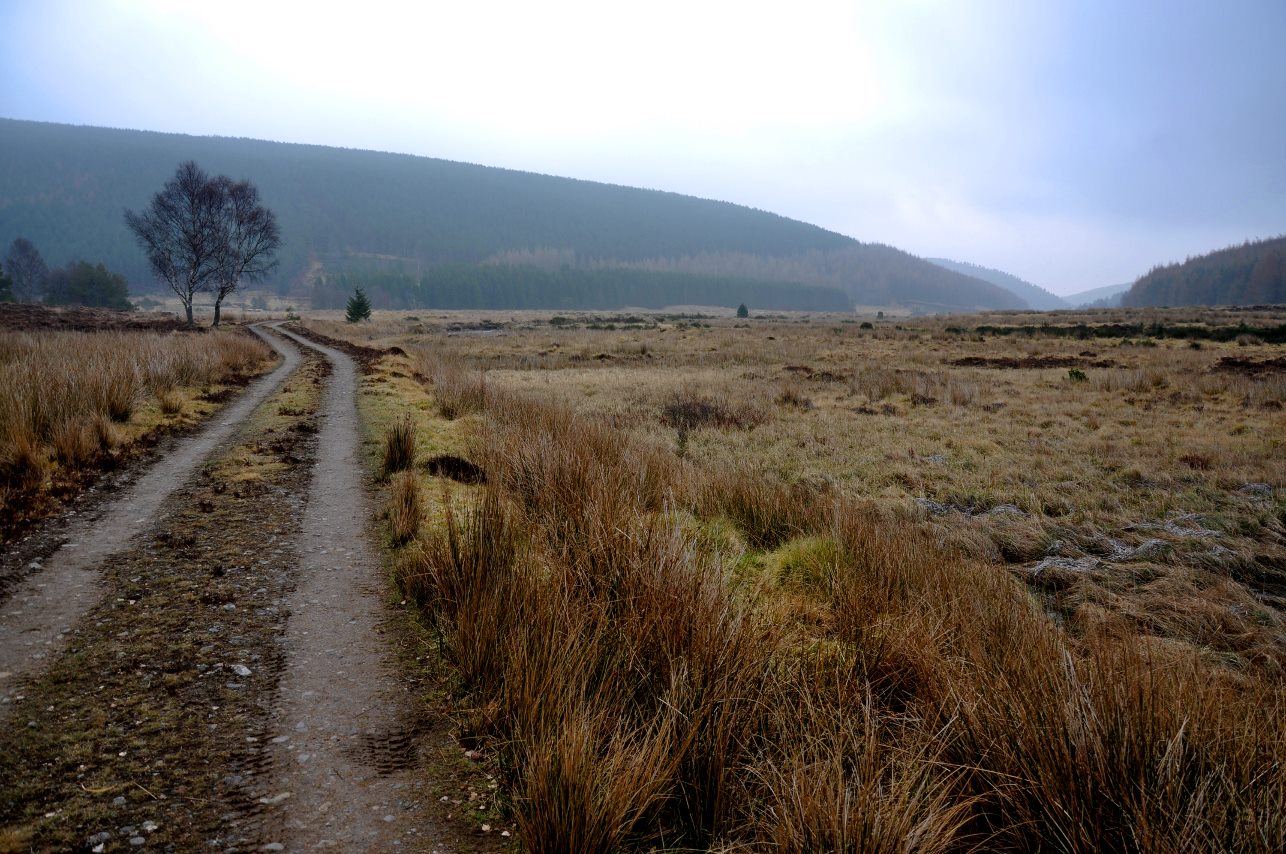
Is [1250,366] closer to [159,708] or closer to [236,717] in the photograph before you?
[236,717]

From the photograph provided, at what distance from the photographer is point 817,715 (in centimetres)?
294

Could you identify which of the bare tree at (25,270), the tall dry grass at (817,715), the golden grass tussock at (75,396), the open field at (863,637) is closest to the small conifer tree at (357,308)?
the bare tree at (25,270)

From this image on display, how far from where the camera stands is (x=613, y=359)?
33094 mm

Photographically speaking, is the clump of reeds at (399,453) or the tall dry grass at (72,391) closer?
the tall dry grass at (72,391)

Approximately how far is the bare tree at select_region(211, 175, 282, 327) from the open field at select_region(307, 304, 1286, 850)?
1796 inches

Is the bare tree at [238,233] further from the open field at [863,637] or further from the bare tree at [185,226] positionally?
the open field at [863,637]

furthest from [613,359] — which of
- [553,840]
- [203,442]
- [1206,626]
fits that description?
[553,840]

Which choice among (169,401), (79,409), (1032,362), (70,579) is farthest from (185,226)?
(1032,362)

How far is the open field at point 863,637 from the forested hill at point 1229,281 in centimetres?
17347

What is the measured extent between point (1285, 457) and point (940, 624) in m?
11.6

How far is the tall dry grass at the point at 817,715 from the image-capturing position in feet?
7.43

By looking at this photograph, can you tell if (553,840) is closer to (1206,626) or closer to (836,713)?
→ (836,713)

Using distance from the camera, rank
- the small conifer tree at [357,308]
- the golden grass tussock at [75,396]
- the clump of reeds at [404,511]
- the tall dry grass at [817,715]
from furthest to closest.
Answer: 1. the small conifer tree at [357,308]
2. the golden grass tussock at [75,396]
3. the clump of reeds at [404,511]
4. the tall dry grass at [817,715]

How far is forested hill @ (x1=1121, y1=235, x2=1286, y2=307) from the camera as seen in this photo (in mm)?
149375
